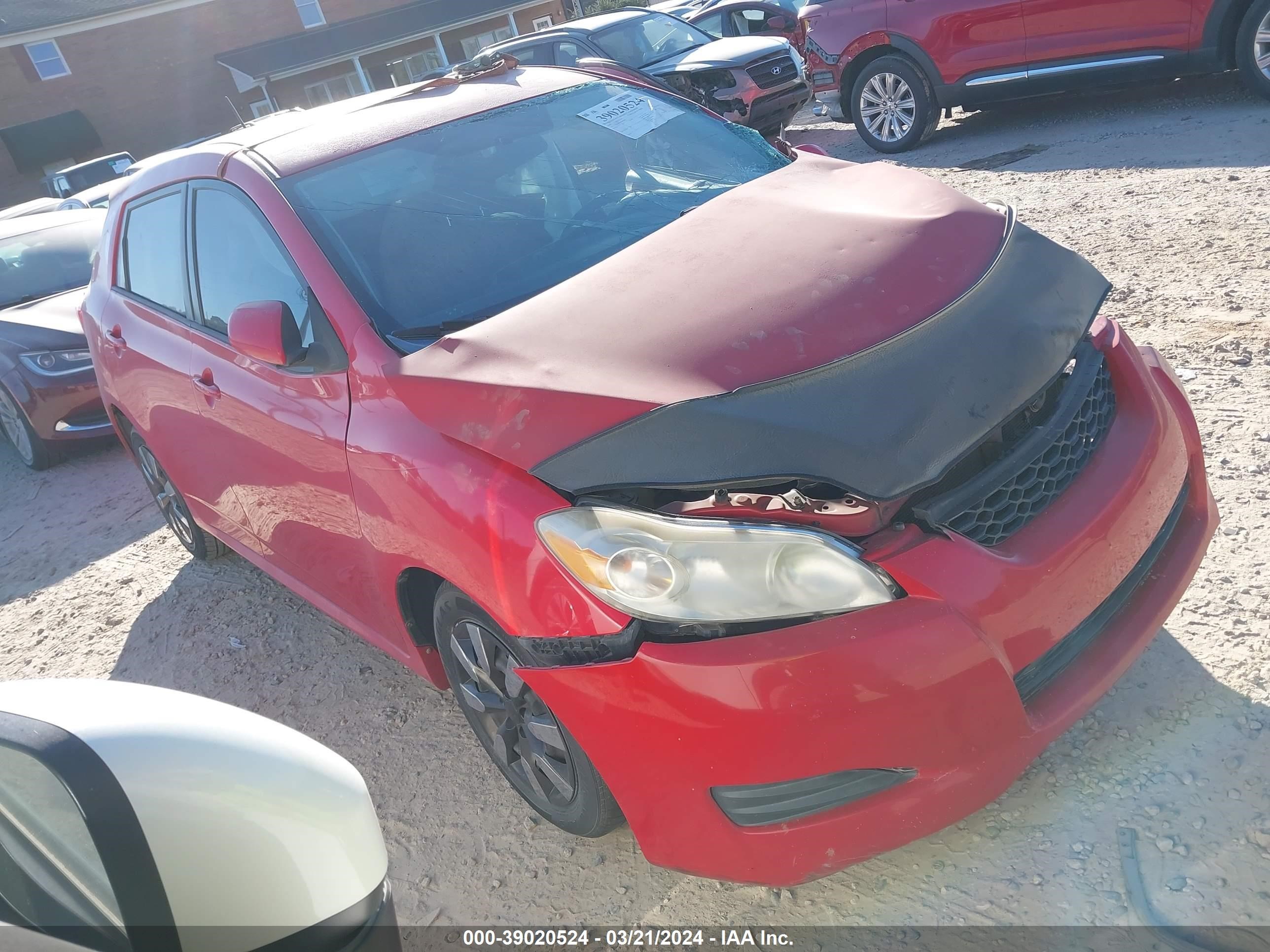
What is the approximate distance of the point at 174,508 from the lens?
474cm

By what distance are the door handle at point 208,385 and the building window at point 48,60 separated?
39.1 meters

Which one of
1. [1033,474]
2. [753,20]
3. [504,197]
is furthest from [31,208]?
[1033,474]

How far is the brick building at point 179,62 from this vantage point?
112 ft

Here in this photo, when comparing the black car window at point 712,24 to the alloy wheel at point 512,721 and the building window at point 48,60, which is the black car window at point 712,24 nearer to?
the alloy wheel at point 512,721

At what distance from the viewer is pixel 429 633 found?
2.83 m

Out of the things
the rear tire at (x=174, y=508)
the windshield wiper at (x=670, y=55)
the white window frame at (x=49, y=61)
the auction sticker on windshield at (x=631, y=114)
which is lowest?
the rear tire at (x=174, y=508)

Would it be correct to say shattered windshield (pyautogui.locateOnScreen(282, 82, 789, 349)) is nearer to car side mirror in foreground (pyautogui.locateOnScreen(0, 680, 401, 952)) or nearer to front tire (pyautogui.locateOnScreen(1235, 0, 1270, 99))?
car side mirror in foreground (pyautogui.locateOnScreen(0, 680, 401, 952))

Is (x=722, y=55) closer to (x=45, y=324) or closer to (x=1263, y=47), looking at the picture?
(x=1263, y=47)

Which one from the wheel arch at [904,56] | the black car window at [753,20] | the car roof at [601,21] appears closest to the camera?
the wheel arch at [904,56]

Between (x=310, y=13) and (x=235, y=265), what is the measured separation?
41.9 metres

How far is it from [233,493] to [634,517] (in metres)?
2.18

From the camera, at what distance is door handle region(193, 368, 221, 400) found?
3.34 m

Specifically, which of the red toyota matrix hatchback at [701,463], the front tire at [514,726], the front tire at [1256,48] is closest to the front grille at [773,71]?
the front tire at [1256,48]

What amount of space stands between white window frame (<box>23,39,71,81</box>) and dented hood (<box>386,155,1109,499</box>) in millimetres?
40373
